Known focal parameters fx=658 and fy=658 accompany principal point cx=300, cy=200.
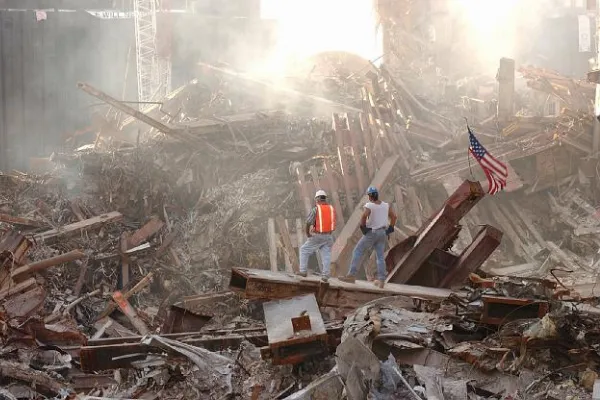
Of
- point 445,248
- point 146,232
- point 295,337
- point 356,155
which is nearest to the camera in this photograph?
point 295,337

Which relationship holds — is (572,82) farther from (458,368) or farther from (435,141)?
(458,368)

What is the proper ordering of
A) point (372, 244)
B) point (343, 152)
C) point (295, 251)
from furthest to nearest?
point (343, 152), point (295, 251), point (372, 244)

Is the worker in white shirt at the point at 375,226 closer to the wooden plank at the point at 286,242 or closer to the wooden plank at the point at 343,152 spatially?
the wooden plank at the point at 286,242

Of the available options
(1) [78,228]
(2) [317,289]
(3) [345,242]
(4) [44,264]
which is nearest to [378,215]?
(2) [317,289]

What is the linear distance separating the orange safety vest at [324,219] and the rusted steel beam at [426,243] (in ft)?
4.08

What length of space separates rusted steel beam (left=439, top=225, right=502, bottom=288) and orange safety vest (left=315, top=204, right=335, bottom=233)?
1.91 m

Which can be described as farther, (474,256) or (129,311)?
(129,311)

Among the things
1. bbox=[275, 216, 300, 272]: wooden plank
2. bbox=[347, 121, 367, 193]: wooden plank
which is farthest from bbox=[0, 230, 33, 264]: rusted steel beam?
bbox=[347, 121, 367, 193]: wooden plank

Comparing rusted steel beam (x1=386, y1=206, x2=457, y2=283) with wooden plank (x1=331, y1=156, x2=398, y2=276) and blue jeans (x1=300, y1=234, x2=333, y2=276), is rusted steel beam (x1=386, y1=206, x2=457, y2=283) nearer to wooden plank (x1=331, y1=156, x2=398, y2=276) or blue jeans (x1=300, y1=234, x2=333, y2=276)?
blue jeans (x1=300, y1=234, x2=333, y2=276)

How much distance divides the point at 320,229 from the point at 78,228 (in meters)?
6.07

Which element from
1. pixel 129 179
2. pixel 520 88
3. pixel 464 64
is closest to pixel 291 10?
pixel 464 64

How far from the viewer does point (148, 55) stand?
28.0 meters

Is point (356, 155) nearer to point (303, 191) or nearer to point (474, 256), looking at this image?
point (303, 191)

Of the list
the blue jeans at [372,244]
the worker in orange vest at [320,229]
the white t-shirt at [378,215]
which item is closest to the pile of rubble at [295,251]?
the blue jeans at [372,244]
